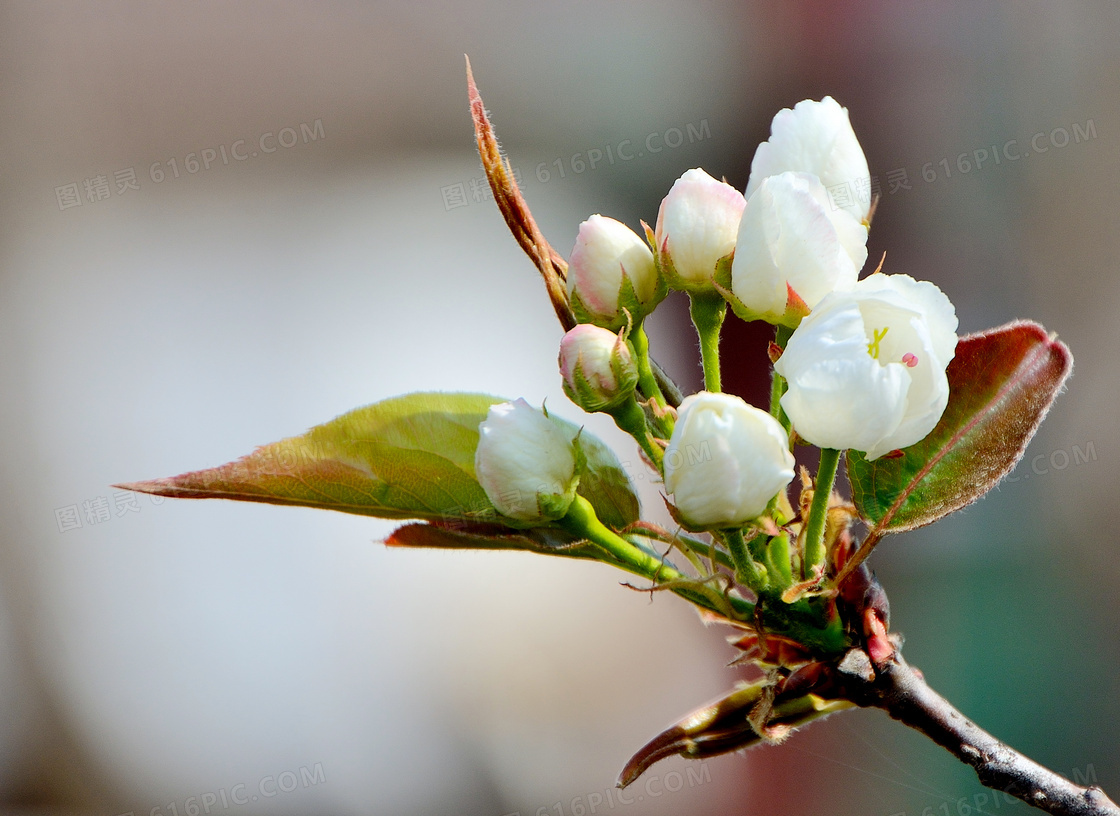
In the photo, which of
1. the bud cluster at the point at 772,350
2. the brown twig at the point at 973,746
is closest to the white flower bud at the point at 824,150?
the bud cluster at the point at 772,350

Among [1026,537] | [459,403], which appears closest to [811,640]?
[459,403]

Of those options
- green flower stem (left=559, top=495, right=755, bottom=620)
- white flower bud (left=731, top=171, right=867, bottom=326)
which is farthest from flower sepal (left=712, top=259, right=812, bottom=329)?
green flower stem (left=559, top=495, right=755, bottom=620)

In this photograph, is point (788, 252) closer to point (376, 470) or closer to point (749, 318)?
point (749, 318)

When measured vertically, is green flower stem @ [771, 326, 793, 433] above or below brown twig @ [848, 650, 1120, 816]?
above

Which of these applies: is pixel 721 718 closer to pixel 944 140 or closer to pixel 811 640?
pixel 811 640

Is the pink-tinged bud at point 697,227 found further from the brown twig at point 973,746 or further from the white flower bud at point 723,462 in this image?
the brown twig at point 973,746

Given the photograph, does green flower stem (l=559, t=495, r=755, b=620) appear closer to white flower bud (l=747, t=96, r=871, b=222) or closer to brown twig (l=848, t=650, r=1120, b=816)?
brown twig (l=848, t=650, r=1120, b=816)

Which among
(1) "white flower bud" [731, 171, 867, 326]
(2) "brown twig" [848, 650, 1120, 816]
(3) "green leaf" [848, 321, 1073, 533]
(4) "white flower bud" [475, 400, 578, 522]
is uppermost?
(1) "white flower bud" [731, 171, 867, 326]

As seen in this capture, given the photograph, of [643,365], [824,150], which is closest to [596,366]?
[643,365]
